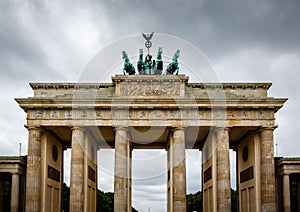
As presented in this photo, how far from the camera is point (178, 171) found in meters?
47.5

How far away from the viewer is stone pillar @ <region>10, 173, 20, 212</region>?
156ft

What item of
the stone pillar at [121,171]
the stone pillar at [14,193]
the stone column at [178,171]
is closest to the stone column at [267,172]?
the stone column at [178,171]

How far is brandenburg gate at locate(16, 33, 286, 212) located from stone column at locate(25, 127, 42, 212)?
4.0 inches

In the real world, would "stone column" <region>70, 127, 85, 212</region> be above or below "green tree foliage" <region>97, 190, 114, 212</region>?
above

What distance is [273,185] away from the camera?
47.0 meters

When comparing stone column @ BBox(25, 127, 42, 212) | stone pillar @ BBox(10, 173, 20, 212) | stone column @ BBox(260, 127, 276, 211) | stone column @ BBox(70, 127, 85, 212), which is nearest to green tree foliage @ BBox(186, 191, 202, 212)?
stone column @ BBox(260, 127, 276, 211)

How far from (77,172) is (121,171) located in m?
4.68

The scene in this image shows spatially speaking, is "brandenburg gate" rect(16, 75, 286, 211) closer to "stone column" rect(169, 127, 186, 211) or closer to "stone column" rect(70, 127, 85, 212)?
"stone column" rect(169, 127, 186, 211)

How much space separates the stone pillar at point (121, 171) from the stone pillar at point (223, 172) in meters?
9.84

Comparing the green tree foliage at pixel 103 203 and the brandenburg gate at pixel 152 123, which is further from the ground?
the brandenburg gate at pixel 152 123

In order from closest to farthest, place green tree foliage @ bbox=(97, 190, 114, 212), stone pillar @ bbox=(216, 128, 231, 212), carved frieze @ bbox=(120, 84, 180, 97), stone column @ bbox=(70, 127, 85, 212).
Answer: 1. stone column @ bbox=(70, 127, 85, 212)
2. stone pillar @ bbox=(216, 128, 231, 212)
3. carved frieze @ bbox=(120, 84, 180, 97)
4. green tree foliage @ bbox=(97, 190, 114, 212)

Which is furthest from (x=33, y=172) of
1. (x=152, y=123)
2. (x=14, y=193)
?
(x=152, y=123)

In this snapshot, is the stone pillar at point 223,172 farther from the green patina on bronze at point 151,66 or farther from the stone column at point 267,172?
the green patina on bronze at point 151,66

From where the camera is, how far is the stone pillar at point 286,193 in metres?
48.7
